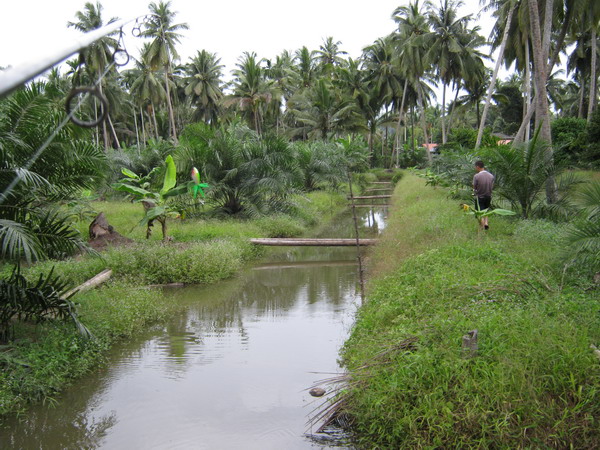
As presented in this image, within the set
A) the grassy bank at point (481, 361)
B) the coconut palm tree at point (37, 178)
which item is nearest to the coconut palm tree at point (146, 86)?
the coconut palm tree at point (37, 178)

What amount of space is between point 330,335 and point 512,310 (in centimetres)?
294

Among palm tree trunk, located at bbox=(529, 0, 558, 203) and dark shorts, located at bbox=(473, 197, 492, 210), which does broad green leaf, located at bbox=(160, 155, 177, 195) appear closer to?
dark shorts, located at bbox=(473, 197, 492, 210)

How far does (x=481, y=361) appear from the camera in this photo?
405 cm

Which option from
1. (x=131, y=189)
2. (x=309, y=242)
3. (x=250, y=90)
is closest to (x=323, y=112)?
(x=250, y=90)

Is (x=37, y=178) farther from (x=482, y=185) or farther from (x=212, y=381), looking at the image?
(x=482, y=185)

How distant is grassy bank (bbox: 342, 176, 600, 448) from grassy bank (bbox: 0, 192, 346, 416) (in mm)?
3150

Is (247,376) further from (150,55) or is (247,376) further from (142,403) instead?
(150,55)

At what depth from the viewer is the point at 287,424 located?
4.84m

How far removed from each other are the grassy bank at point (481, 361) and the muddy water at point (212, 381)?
69 centimetres

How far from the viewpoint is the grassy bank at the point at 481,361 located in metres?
3.60

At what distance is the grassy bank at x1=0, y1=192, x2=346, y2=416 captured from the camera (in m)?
5.29

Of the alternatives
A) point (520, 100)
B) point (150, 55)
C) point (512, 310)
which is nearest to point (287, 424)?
point (512, 310)

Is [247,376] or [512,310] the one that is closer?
[512,310]

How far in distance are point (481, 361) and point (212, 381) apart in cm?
313
